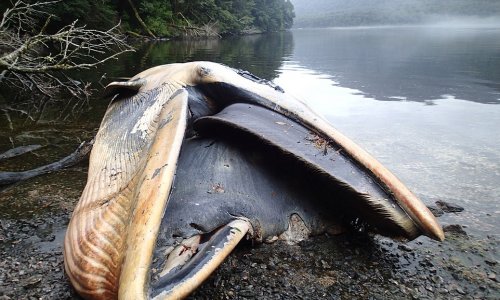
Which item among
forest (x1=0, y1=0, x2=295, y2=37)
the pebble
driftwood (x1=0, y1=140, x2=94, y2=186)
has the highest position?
forest (x1=0, y1=0, x2=295, y2=37)

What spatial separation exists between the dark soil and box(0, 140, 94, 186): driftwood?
824mm

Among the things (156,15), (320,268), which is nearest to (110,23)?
(156,15)

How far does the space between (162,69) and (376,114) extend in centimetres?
410

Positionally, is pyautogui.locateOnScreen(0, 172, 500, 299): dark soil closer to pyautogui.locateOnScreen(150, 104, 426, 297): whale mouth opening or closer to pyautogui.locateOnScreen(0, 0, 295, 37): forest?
pyautogui.locateOnScreen(150, 104, 426, 297): whale mouth opening

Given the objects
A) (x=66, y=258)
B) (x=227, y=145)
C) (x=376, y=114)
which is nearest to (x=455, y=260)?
(x=227, y=145)

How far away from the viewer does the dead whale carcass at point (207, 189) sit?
156cm

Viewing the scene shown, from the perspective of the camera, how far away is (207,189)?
2.27 meters

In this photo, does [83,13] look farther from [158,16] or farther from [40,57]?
[40,57]

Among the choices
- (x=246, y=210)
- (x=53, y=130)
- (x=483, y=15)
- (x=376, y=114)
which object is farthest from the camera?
(x=483, y=15)

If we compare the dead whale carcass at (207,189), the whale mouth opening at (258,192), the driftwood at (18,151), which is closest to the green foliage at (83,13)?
the driftwood at (18,151)

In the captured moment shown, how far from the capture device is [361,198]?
210 centimetres

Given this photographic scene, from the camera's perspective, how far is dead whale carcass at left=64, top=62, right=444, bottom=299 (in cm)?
156

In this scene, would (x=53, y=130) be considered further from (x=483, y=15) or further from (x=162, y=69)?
(x=483, y=15)

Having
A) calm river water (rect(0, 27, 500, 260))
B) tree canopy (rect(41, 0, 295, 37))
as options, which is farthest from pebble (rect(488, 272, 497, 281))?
tree canopy (rect(41, 0, 295, 37))
